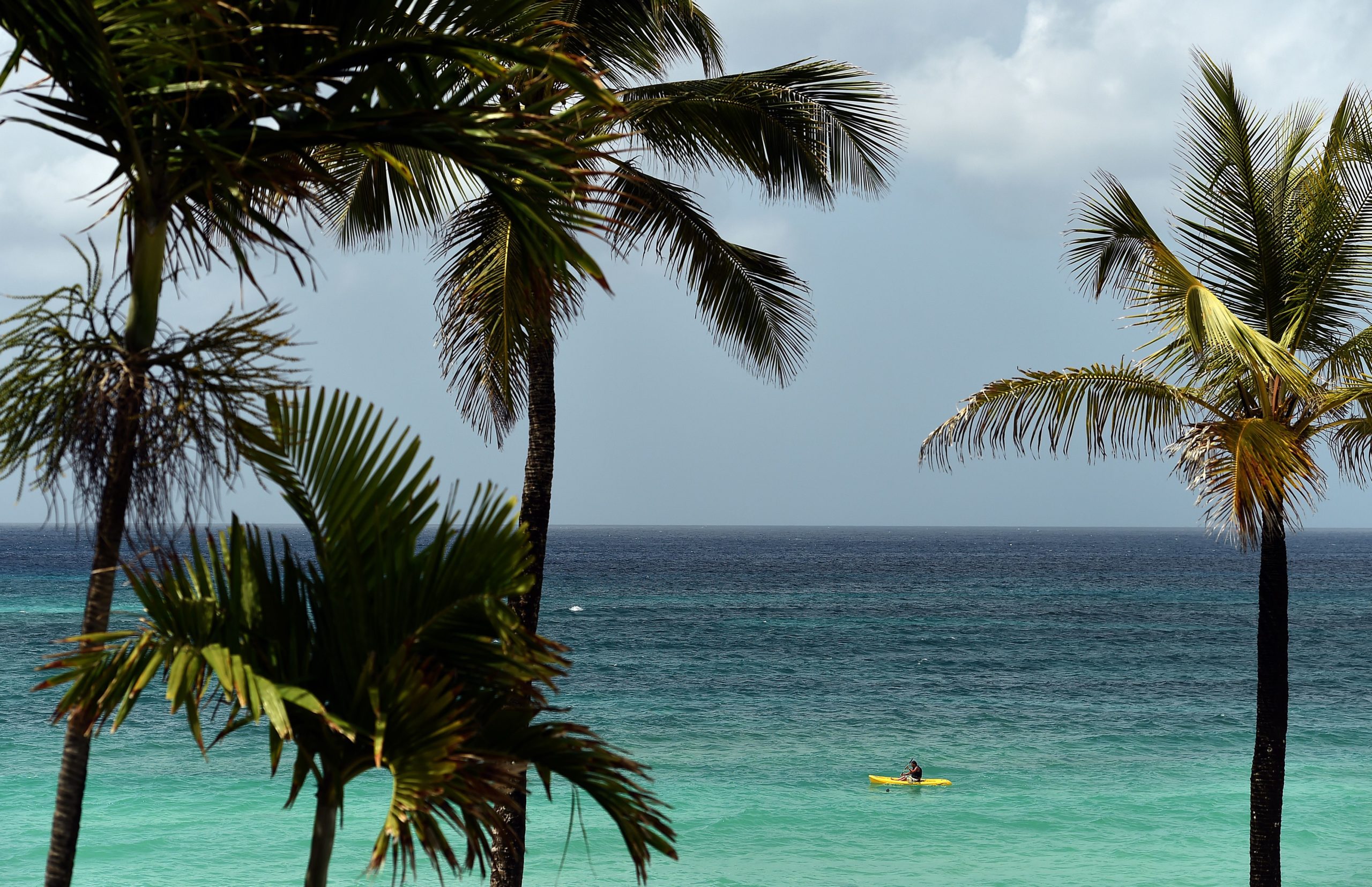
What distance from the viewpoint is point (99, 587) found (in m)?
3.25

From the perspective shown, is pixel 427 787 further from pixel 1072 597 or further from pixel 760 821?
pixel 1072 597

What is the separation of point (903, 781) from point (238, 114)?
20325mm

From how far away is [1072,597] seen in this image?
71.9 meters

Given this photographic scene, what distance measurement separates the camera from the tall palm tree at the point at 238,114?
3.00m

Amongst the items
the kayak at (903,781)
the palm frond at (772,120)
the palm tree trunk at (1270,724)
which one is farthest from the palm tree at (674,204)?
the kayak at (903,781)

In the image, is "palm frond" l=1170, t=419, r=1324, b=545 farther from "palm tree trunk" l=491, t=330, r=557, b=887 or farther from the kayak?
the kayak

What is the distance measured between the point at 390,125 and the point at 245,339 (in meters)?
0.80

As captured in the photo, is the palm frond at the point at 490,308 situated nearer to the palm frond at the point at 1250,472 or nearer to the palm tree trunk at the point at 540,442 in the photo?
the palm tree trunk at the point at 540,442

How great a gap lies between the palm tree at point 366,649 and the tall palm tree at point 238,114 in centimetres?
31

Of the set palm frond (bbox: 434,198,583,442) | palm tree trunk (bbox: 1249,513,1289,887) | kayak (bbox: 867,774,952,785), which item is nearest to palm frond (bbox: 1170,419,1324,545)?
palm tree trunk (bbox: 1249,513,1289,887)

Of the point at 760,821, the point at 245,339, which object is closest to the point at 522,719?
the point at 245,339

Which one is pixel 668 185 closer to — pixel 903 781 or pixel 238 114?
pixel 238 114

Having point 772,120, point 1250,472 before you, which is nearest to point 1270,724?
point 1250,472

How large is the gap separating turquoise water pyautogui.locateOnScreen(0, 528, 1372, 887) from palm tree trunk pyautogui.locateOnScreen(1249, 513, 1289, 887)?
5.08 m
